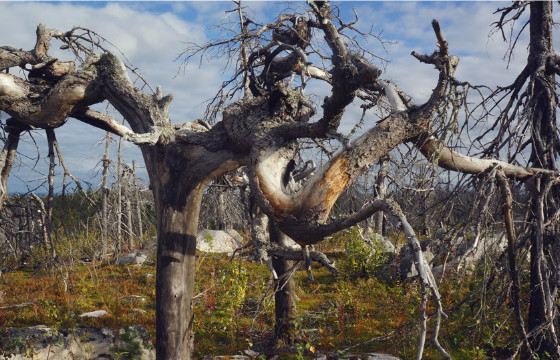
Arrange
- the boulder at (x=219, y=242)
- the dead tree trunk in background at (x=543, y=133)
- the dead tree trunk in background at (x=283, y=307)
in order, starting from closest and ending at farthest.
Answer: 1. the dead tree trunk in background at (x=543, y=133)
2. the dead tree trunk in background at (x=283, y=307)
3. the boulder at (x=219, y=242)

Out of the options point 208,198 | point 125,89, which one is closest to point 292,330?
point 208,198

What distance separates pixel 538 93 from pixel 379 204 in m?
3.13

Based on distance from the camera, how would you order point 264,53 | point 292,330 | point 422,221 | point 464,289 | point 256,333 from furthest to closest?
point 464,289 < point 256,333 < point 292,330 < point 264,53 < point 422,221

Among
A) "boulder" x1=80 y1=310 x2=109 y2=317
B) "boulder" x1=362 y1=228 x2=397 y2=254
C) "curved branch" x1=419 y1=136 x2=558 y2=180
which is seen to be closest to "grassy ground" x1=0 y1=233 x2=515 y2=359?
"boulder" x1=80 y1=310 x2=109 y2=317

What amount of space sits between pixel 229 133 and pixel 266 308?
358 centimetres

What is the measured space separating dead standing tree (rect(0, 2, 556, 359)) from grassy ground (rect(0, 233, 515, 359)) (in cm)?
111

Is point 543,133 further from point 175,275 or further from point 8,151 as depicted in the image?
point 8,151

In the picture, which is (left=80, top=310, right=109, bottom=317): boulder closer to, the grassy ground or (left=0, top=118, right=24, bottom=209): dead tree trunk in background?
the grassy ground

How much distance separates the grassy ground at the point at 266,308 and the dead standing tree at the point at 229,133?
43.6 inches

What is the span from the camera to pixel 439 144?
205 inches

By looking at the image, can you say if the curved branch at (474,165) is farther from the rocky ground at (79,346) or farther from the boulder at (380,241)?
the boulder at (380,241)

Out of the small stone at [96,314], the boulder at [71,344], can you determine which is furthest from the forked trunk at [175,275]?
the small stone at [96,314]

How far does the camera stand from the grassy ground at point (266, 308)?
884cm

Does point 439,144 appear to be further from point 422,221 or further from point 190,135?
point 190,135
